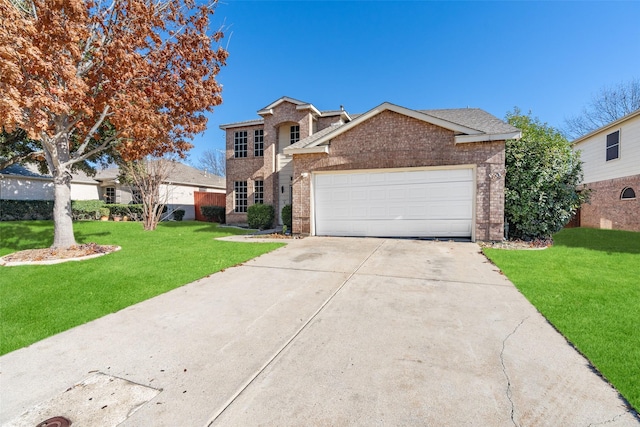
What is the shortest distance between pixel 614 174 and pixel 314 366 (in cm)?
1796

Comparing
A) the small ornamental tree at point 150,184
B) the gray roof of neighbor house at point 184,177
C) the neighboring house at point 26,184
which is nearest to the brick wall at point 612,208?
the small ornamental tree at point 150,184

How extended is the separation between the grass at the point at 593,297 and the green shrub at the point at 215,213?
1613cm

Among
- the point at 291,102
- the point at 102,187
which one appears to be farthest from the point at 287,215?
the point at 102,187

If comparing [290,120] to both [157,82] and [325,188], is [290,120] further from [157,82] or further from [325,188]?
[157,82]

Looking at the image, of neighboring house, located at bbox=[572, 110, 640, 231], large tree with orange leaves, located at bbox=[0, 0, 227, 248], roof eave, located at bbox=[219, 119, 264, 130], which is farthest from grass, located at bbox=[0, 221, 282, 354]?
neighboring house, located at bbox=[572, 110, 640, 231]

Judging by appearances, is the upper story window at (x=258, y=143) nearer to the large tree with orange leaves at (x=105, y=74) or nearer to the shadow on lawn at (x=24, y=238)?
the large tree with orange leaves at (x=105, y=74)

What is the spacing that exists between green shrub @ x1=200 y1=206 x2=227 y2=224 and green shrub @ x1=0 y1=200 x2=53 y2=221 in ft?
33.4

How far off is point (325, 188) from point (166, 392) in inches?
363

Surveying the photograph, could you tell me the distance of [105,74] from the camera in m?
7.80

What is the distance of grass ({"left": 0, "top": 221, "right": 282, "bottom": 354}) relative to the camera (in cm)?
379

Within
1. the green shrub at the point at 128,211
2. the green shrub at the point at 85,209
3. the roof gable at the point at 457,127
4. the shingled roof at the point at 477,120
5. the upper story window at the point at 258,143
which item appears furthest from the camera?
the green shrub at the point at 128,211

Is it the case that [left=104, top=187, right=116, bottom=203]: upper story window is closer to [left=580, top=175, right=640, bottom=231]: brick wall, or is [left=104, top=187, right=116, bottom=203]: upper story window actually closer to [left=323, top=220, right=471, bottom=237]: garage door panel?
[left=323, top=220, right=471, bottom=237]: garage door panel

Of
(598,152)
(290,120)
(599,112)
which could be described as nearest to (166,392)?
(290,120)

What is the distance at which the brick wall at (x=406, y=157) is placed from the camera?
30.4 feet
